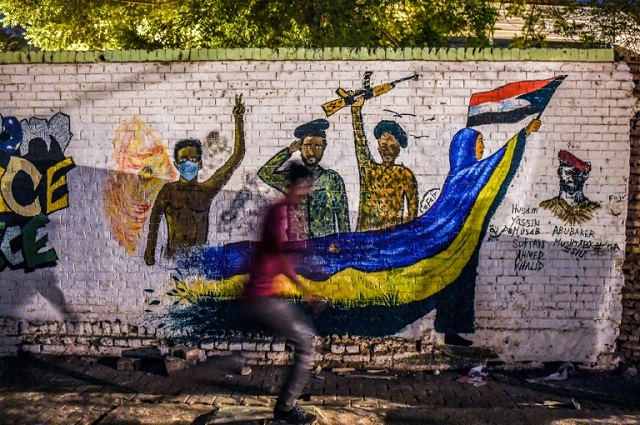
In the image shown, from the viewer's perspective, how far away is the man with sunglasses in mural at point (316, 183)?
608 centimetres

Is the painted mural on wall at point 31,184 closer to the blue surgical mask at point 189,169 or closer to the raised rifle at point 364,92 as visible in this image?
the blue surgical mask at point 189,169

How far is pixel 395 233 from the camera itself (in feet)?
20.1

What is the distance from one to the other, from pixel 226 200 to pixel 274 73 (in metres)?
1.48

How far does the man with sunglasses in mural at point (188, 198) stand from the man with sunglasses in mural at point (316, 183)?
442 millimetres

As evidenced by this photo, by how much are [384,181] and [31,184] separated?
3.97 metres

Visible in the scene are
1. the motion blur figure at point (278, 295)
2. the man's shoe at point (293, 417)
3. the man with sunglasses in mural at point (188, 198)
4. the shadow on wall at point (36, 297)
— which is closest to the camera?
the motion blur figure at point (278, 295)

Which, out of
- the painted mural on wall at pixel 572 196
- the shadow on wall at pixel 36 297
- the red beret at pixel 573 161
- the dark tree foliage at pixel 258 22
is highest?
the dark tree foliage at pixel 258 22

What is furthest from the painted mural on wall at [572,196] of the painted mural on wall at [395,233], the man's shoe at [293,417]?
the man's shoe at [293,417]

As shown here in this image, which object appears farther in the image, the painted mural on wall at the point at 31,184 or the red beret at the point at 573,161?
the painted mural on wall at the point at 31,184

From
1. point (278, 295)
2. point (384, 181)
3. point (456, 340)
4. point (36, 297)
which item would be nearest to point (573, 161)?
point (384, 181)

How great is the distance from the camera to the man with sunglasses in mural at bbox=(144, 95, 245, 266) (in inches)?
242

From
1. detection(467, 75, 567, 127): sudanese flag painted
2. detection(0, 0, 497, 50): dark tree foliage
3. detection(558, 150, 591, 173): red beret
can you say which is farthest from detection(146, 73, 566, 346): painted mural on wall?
detection(0, 0, 497, 50): dark tree foliage

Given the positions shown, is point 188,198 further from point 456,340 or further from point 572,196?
point 572,196

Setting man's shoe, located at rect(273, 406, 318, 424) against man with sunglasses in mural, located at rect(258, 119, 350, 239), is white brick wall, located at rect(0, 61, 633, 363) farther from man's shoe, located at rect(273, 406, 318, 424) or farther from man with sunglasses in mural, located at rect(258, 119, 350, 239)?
man's shoe, located at rect(273, 406, 318, 424)
